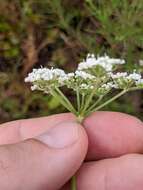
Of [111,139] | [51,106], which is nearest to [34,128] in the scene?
[111,139]

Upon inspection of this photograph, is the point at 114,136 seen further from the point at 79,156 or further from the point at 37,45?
the point at 37,45

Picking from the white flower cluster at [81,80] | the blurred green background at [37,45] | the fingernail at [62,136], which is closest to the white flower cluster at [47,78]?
the white flower cluster at [81,80]

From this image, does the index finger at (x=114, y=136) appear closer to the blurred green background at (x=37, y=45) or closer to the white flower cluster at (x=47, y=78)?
the white flower cluster at (x=47, y=78)

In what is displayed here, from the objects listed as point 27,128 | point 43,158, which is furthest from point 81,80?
point 27,128

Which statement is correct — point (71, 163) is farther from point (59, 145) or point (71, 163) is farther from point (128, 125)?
point (128, 125)

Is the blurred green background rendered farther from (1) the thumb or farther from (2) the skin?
(1) the thumb

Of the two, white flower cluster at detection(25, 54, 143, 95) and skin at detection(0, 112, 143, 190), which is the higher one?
white flower cluster at detection(25, 54, 143, 95)

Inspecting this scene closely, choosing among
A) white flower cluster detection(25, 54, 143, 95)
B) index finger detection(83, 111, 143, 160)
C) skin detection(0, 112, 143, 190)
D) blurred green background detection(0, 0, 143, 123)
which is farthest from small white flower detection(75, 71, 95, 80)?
blurred green background detection(0, 0, 143, 123)
